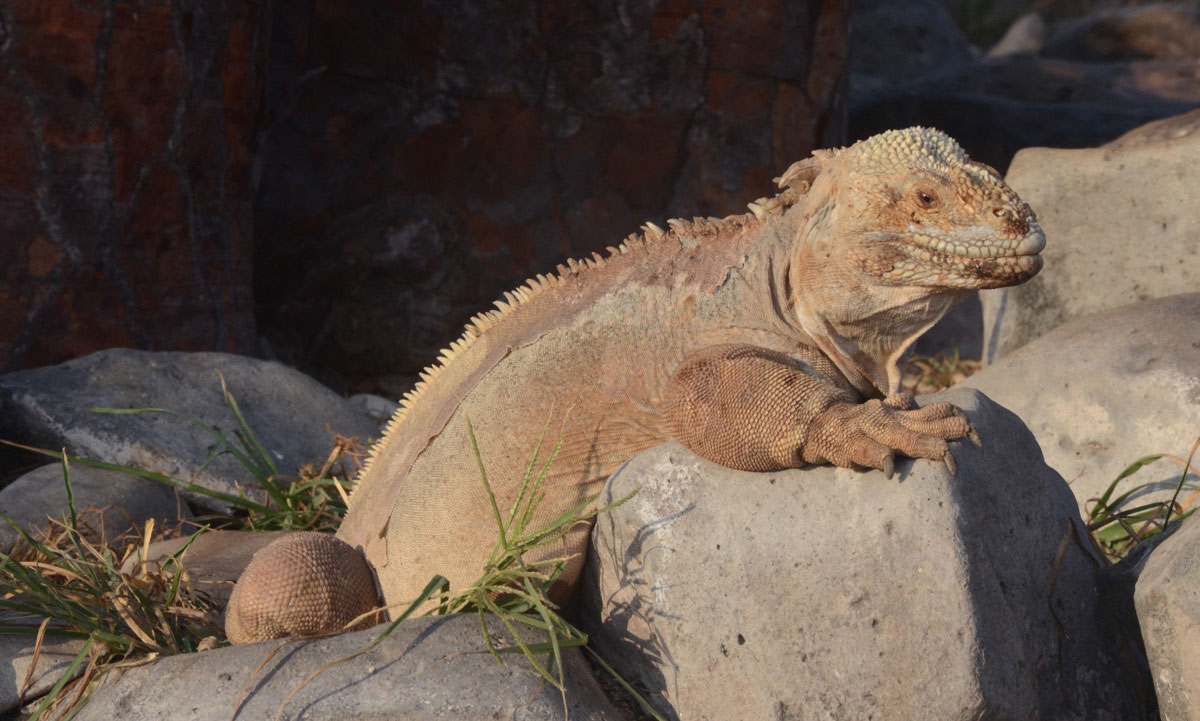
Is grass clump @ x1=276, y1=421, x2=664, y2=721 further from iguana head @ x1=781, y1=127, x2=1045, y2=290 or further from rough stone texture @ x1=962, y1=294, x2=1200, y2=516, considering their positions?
rough stone texture @ x1=962, y1=294, x2=1200, y2=516

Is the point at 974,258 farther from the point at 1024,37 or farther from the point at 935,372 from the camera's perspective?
the point at 1024,37

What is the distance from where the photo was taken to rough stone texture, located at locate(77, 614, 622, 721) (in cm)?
309

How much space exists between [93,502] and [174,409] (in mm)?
803

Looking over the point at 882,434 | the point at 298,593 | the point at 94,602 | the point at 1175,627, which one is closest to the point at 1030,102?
the point at 1175,627

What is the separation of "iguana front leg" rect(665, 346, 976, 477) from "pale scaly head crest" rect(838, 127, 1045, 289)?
32cm

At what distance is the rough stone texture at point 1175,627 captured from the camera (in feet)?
9.73

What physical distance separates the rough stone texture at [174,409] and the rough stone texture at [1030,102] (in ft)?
17.3

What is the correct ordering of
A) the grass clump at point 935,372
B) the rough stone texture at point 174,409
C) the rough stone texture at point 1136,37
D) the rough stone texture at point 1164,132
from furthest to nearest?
the rough stone texture at point 1136,37
the grass clump at point 935,372
the rough stone texture at point 1164,132
the rough stone texture at point 174,409

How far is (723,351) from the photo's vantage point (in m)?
3.30

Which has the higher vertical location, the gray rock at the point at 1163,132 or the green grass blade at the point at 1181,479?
the gray rock at the point at 1163,132

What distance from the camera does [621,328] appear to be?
3475mm

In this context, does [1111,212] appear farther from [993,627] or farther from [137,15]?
[137,15]

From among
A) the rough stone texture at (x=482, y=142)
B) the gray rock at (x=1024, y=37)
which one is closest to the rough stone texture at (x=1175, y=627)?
the rough stone texture at (x=482, y=142)

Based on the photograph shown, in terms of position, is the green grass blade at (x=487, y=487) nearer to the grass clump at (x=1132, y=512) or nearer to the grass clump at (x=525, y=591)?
the grass clump at (x=525, y=591)
